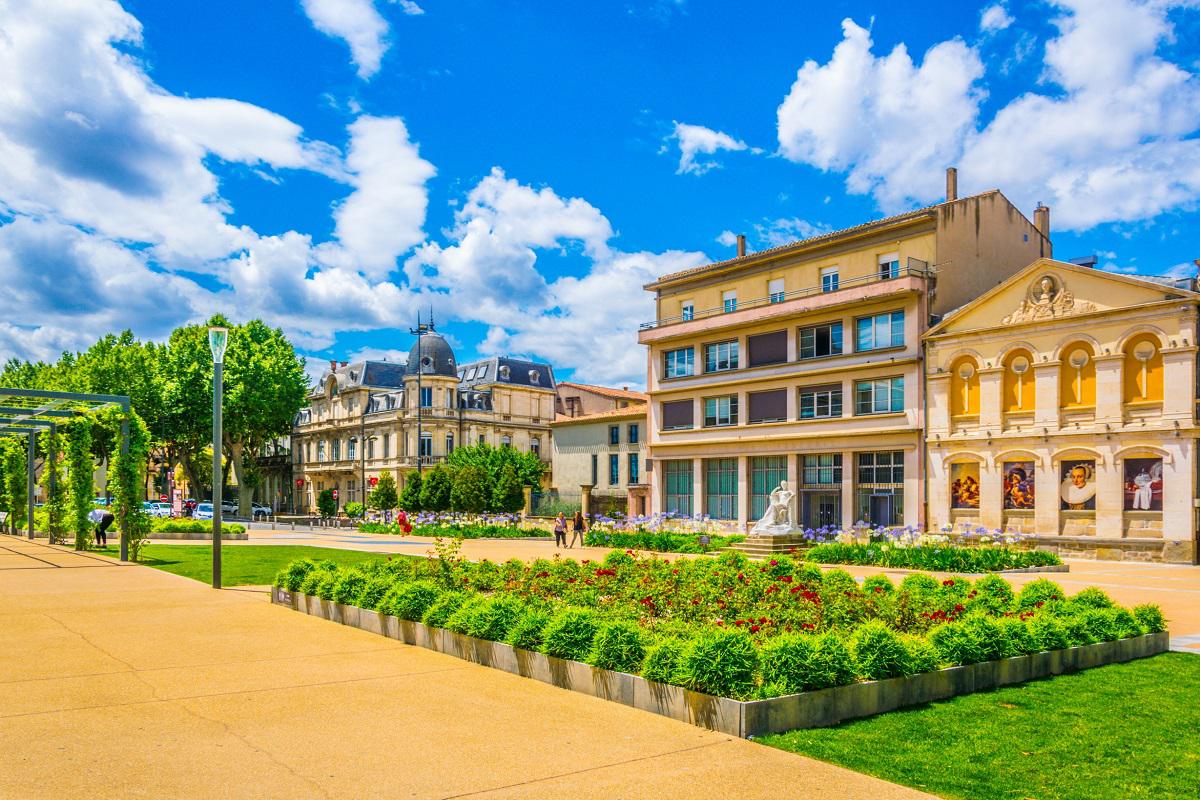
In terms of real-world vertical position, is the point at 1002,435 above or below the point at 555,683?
above

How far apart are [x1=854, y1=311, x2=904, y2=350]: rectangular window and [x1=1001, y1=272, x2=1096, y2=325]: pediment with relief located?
5.14 metres

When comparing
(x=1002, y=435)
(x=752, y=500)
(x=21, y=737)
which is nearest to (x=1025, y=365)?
(x=1002, y=435)

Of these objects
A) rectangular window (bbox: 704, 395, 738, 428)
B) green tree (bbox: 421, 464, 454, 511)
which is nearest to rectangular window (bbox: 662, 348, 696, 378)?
rectangular window (bbox: 704, 395, 738, 428)

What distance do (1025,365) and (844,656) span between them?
32.4m

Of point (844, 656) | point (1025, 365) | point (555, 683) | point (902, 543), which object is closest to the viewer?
point (844, 656)

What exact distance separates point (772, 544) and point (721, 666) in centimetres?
2455

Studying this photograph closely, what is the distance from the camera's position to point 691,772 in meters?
6.56

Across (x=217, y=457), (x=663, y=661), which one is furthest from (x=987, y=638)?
(x=217, y=457)

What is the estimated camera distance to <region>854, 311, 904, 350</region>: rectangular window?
4166cm

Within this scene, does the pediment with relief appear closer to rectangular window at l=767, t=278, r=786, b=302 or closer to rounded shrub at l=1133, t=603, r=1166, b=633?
rectangular window at l=767, t=278, r=786, b=302

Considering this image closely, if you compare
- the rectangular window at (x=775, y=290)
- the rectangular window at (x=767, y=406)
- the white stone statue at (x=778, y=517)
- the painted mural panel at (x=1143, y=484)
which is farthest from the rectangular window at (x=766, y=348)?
the painted mural panel at (x=1143, y=484)

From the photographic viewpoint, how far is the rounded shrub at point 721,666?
Result: 25.7ft

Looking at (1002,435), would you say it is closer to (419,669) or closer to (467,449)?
(419,669)

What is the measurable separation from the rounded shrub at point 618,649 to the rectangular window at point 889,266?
36299 millimetres
